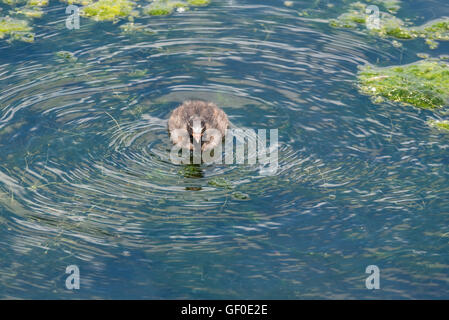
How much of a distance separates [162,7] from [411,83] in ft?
15.2

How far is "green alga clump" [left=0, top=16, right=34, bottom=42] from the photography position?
11.0 metres

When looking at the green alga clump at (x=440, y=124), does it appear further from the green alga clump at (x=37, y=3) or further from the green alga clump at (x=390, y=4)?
the green alga clump at (x=37, y=3)

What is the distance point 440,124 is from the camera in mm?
9227

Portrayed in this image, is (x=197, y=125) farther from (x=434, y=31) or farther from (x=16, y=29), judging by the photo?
(x=434, y=31)

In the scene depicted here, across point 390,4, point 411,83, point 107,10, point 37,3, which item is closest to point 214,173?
point 411,83

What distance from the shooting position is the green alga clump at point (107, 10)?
38.4 feet

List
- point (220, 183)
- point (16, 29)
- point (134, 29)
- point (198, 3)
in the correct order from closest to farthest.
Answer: point (220, 183) < point (16, 29) < point (134, 29) < point (198, 3)

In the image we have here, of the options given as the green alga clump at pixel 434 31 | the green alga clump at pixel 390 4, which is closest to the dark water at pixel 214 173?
the green alga clump at pixel 434 31

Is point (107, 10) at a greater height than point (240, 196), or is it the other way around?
point (107, 10)

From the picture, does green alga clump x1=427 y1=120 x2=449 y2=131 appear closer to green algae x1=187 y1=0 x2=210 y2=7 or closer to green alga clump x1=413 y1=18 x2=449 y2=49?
green alga clump x1=413 y1=18 x2=449 y2=49

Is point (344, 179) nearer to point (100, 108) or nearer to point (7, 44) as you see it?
point (100, 108)

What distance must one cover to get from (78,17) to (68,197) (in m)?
4.85
